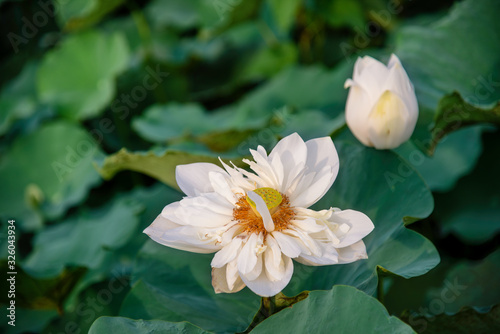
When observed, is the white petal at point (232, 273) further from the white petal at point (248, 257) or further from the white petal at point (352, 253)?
the white petal at point (352, 253)

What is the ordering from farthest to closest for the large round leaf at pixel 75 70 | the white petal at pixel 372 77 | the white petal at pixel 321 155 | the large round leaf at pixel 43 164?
the large round leaf at pixel 75 70, the large round leaf at pixel 43 164, the white petal at pixel 372 77, the white petal at pixel 321 155

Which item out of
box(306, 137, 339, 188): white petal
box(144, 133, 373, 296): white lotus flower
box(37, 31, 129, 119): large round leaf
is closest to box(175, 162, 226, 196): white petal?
box(144, 133, 373, 296): white lotus flower

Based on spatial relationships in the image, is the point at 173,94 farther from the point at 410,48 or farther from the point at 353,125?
the point at 353,125

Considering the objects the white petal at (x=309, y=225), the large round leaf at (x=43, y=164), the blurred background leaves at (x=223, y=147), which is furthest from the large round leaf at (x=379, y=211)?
the large round leaf at (x=43, y=164)

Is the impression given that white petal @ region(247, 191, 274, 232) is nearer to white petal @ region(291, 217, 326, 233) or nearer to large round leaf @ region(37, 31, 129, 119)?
white petal @ region(291, 217, 326, 233)

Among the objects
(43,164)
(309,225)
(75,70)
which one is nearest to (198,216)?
(309,225)
